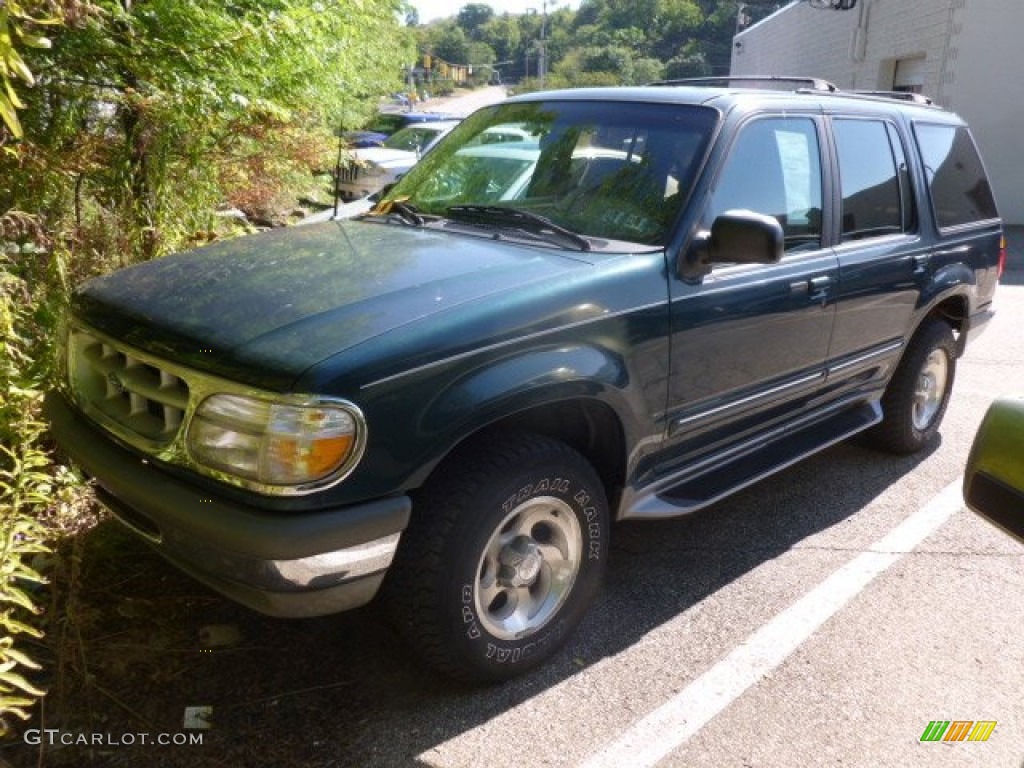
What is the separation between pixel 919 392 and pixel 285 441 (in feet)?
13.2

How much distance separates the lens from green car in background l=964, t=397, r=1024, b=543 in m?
1.55

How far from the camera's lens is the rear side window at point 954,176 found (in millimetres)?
4652

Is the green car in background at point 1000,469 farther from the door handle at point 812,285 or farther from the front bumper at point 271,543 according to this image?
the door handle at point 812,285

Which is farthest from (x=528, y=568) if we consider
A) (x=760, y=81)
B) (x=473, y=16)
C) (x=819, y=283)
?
(x=473, y=16)

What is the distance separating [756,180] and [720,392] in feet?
2.94

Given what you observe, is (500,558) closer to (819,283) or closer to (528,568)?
Result: (528,568)

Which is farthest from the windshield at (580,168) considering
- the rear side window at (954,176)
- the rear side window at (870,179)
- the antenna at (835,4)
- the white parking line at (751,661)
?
the antenna at (835,4)

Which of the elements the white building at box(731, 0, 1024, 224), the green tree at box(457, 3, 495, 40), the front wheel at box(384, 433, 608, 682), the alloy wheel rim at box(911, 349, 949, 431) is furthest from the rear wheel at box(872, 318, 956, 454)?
the green tree at box(457, 3, 495, 40)

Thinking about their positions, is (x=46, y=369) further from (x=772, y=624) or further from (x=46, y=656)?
(x=772, y=624)

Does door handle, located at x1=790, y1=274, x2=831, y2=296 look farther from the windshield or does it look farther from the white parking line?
the white parking line

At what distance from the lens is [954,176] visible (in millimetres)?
4855

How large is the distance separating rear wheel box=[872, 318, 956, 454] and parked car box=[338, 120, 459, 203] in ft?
11.6

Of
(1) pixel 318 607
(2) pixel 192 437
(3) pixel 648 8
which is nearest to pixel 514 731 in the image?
(1) pixel 318 607

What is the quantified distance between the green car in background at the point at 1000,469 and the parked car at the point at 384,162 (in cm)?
453
